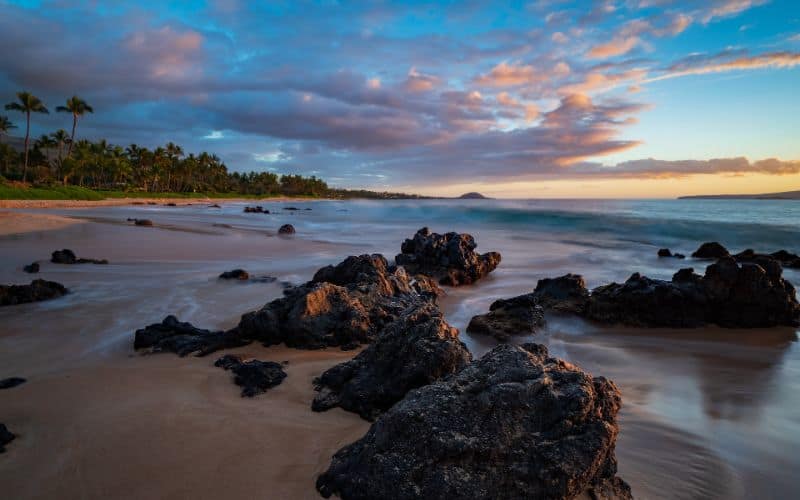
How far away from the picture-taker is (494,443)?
105 inches

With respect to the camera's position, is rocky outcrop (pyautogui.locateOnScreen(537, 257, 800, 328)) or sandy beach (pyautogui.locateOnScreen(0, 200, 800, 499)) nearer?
sandy beach (pyautogui.locateOnScreen(0, 200, 800, 499))

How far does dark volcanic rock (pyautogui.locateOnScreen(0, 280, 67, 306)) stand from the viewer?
7811 millimetres

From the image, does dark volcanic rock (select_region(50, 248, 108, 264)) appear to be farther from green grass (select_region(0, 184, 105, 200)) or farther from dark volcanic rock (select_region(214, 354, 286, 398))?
green grass (select_region(0, 184, 105, 200))

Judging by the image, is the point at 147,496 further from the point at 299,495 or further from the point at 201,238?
the point at 201,238

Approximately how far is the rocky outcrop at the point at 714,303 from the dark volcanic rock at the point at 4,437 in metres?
8.57

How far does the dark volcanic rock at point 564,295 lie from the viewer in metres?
8.83

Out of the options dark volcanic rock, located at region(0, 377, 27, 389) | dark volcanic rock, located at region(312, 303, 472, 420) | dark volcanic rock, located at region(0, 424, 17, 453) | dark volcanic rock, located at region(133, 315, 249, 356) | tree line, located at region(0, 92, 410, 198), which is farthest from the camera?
tree line, located at region(0, 92, 410, 198)

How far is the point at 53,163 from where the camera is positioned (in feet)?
253

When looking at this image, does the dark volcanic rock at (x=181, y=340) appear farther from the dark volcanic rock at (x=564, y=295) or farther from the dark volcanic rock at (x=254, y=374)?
the dark volcanic rock at (x=564, y=295)

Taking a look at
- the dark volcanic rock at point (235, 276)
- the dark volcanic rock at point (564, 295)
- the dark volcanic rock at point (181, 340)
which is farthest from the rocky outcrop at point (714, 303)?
the dark volcanic rock at point (235, 276)

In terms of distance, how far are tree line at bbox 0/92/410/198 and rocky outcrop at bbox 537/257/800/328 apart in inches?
2608

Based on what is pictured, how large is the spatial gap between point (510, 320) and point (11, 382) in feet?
22.5

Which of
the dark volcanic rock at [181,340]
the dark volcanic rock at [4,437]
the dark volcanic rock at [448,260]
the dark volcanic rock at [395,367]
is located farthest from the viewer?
the dark volcanic rock at [448,260]

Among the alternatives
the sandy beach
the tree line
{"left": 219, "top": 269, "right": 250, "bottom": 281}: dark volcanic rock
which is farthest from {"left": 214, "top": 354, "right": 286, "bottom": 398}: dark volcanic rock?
the tree line
